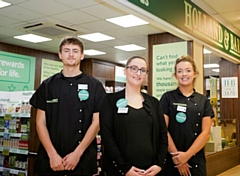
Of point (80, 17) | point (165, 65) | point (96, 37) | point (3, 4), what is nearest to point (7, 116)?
point (3, 4)

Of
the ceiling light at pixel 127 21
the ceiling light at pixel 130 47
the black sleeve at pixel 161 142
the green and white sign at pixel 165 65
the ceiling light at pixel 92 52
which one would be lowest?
the black sleeve at pixel 161 142

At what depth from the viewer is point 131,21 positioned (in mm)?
5695

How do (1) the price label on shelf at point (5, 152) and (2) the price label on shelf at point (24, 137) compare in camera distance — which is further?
(1) the price label on shelf at point (5, 152)

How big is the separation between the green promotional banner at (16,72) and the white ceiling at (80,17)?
22.4 inches

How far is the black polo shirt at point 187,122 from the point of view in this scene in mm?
2539

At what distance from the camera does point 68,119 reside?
2.09 m

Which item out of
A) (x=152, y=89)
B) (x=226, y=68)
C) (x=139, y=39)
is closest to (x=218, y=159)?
(x=152, y=89)

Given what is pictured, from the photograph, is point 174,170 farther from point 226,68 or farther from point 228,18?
point 226,68

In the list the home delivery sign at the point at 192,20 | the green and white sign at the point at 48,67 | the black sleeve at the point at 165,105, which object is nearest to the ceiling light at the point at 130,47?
the green and white sign at the point at 48,67

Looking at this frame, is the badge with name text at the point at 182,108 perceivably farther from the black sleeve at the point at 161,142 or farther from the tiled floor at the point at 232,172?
the tiled floor at the point at 232,172

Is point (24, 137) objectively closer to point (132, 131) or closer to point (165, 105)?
point (165, 105)

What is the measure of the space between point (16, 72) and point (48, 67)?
116cm

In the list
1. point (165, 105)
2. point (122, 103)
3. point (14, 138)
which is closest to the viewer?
point (122, 103)

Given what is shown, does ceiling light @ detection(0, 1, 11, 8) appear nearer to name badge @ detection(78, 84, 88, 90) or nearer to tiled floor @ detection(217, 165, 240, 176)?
name badge @ detection(78, 84, 88, 90)
